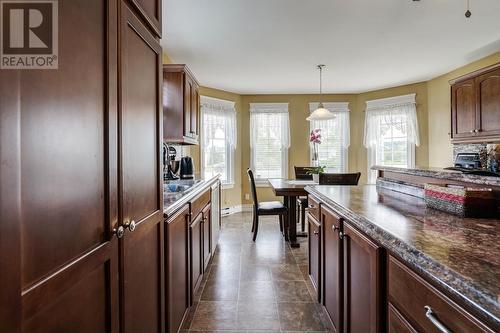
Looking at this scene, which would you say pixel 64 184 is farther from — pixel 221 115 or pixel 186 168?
pixel 221 115

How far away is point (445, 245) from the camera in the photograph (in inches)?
31.3

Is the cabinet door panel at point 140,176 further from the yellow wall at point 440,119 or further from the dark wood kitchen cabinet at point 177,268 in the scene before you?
the yellow wall at point 440,119

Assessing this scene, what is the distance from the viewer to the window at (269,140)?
609cm

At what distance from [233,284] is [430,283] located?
7.17 ft

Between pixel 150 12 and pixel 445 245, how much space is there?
4.76ft

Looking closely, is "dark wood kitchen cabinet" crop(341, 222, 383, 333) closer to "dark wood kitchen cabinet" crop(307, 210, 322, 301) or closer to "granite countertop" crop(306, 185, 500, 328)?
"granite countertop" crop(306, 185, 500, 328)

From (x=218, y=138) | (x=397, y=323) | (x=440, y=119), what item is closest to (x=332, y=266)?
(x=397, y=323)

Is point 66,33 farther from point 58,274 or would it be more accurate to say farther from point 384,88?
point 384,88

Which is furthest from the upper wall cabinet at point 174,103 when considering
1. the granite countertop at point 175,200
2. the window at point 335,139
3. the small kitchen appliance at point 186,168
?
the window at point 335,139

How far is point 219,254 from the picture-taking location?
346cm

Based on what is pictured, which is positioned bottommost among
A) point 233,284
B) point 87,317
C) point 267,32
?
point 233,284

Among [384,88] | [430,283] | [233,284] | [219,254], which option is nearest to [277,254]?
[219,254]

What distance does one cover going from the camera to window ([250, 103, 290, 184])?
20.0 feet

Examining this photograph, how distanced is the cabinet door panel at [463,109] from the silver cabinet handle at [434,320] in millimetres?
3881
